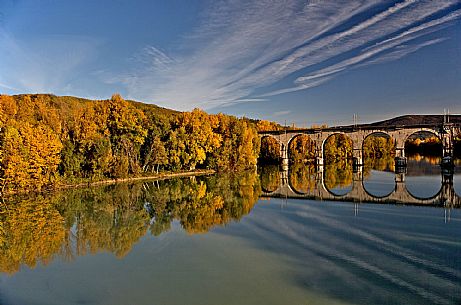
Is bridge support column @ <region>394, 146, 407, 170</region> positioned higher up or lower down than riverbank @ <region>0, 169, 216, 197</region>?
higher up

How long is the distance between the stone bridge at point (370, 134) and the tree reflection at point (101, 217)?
38735mm

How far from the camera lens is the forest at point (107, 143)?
27562 mm

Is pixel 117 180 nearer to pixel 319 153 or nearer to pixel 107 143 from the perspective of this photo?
pixel 107 143

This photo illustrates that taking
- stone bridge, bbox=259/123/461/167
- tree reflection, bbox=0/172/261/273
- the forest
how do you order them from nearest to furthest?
tree reflection, bbox=0/172/261/273 < the forest < stone bridge, bbox=259/123/461/167

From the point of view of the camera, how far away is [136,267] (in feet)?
38.8

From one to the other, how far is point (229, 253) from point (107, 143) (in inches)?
1000

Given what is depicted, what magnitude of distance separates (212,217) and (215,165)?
107ft

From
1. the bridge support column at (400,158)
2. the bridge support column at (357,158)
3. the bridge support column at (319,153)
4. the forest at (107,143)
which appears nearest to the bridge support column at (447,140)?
the bridge support column at (400,158)

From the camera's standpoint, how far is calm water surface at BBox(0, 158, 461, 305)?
372 inches

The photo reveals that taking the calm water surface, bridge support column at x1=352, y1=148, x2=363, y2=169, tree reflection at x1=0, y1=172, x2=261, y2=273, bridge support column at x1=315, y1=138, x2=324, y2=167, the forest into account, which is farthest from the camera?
bridge support column at x1=315, y1=138, x2=324, y2=167

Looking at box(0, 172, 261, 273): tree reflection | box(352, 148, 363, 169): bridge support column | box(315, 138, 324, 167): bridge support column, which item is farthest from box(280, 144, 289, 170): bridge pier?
box(0, 172, 261, 273): tree reflection

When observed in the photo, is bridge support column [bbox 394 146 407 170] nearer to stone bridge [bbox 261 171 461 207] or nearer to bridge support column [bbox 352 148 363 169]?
bridge support column [bbox 352 148 363 169]

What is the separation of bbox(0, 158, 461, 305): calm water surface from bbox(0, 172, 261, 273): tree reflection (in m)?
0.06

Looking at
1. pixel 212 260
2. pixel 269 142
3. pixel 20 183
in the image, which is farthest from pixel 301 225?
pixel 269 142
